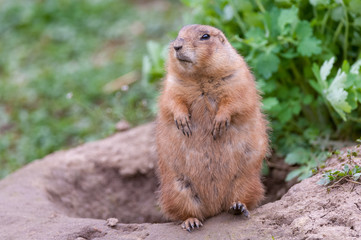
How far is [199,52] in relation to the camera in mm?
4016

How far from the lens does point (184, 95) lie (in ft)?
13.6

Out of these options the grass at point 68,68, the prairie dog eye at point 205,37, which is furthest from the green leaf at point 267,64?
the grass at point 68,68

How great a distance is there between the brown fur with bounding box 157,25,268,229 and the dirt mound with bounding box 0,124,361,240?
23 cm

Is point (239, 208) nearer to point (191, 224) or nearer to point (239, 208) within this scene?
point (239, 208)

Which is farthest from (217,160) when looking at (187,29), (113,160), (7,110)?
(7,110)

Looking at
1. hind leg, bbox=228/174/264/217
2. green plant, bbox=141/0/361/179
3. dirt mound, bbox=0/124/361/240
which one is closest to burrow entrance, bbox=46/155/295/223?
dirt mound, bbox=0/124/361/240

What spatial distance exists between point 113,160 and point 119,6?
6.59 metres

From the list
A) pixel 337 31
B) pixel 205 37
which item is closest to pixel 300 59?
pixel 337 31

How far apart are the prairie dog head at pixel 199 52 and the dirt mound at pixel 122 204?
1218 mm

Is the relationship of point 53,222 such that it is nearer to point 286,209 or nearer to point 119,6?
point 286,209

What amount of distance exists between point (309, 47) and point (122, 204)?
264 centimetres

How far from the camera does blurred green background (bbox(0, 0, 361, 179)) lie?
195 inches

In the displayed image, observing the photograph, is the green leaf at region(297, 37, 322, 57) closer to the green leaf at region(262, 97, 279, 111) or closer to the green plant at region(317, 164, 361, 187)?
the green leaf at region(262, 97, 279, 111)

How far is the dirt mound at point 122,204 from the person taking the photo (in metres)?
3.54
